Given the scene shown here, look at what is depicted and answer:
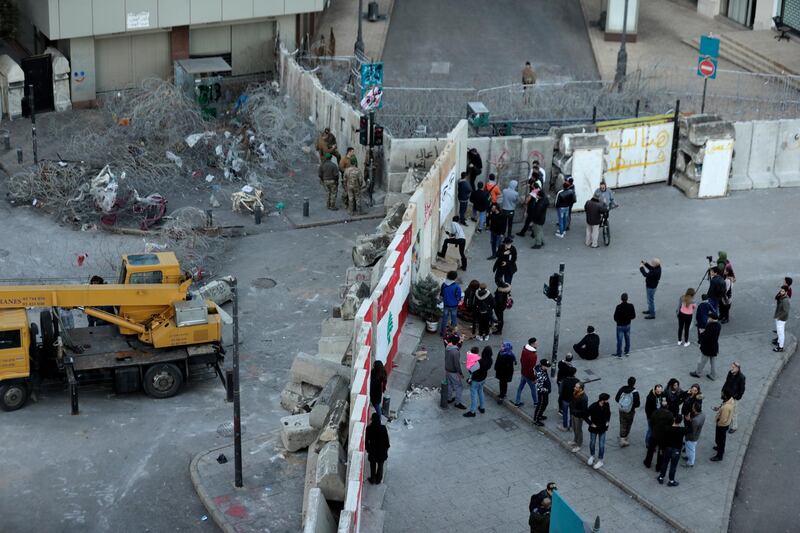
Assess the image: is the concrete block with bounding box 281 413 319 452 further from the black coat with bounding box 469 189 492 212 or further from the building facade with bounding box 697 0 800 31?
the building facade with bounding box 697 0 800 31

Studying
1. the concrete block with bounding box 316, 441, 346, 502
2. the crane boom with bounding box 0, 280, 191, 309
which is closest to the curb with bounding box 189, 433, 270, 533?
the concrete block with bounding box 316, 441, 346, 502

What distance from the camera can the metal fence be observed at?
38.4 m

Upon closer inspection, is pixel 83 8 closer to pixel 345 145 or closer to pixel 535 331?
pixel 345 145

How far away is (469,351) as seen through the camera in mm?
27141

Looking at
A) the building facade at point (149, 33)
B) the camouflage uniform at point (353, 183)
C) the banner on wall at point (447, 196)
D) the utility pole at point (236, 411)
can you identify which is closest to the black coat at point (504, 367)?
the utility pole at point (236, 411)

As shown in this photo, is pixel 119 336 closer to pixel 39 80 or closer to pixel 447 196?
pixel 447 196

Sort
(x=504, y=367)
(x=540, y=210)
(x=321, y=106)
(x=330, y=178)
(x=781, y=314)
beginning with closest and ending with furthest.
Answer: (x=504, y=367) → (x=781, y=314) → (x=540, y=210) → (x=330, y=178) → (x=321, y=106)

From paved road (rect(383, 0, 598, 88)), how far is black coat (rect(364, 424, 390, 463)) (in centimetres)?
2198

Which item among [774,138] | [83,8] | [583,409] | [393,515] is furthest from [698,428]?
[83,8]

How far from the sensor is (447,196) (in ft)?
106

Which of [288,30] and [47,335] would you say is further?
[288,30]

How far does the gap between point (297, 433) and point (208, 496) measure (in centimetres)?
200

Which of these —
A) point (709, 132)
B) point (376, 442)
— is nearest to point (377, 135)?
point (709, 132)

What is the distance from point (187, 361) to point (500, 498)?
7.19 meters
